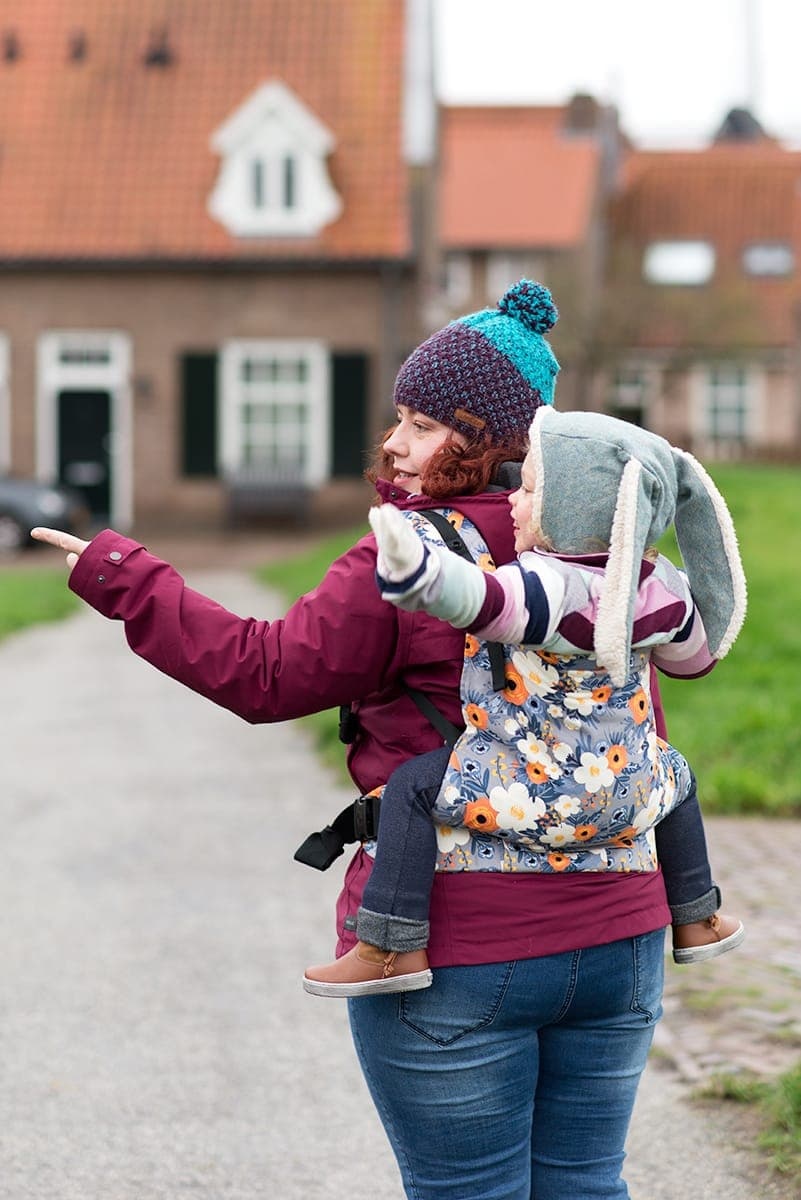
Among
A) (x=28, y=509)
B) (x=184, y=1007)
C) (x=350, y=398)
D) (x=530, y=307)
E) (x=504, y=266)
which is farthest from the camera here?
(x=504, y=266)

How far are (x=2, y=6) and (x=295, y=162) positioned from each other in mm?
6145

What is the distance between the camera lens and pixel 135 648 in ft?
8.32

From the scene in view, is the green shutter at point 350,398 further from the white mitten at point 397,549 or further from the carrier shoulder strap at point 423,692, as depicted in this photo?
the white mitten at point 397,549

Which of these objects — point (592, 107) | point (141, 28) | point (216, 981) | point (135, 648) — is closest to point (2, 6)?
point (141, 28)

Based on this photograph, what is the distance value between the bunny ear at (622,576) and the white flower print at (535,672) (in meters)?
0.08

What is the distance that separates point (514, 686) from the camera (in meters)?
2.41

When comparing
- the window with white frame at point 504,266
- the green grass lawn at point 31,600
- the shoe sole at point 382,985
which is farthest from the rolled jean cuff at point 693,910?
the window with white frame at point 504,266

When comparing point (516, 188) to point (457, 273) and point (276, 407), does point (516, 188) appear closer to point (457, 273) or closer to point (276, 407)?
point (457, 273)

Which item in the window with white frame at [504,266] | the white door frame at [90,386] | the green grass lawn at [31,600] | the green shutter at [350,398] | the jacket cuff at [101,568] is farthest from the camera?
the window with white frame at [504,266]

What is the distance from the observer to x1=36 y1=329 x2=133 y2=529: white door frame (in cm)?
2670

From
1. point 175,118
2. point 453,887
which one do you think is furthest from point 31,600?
point 453,887

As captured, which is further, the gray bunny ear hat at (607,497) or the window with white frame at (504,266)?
A: the window with white frame at (504,266)

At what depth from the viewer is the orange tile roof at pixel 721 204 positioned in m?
44.2

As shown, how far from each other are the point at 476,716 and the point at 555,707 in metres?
0.11
